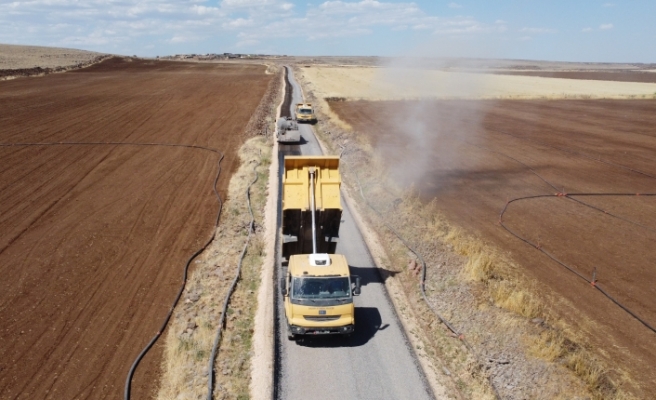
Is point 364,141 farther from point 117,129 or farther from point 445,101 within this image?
point 445,101

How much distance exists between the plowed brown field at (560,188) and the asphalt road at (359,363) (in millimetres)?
5925

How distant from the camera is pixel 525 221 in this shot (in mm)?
24422

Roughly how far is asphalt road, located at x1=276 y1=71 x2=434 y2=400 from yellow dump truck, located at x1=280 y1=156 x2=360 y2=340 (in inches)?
25.2

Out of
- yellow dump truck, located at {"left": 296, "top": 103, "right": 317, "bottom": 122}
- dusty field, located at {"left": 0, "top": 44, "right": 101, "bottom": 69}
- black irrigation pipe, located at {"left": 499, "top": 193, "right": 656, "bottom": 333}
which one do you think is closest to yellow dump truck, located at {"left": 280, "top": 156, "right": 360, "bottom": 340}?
black irrigation pipe, located at {"left": 499, "top": 193, "right": 656, "bottom": 333}

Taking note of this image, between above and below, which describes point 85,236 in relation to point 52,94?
below

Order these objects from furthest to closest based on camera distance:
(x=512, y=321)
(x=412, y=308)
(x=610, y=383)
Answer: (x=412, y=308) < (x=512, y=321) < (x=610, y=383)

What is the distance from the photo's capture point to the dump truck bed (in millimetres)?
16797

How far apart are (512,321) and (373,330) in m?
4.27

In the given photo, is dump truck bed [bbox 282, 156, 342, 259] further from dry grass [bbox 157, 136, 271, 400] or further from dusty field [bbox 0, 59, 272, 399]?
dusty field [bbox 0, 59, 272, 399]

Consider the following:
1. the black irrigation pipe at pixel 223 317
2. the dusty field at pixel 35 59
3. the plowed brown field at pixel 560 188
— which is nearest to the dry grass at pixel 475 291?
the plowed brown field at pixel 560 188

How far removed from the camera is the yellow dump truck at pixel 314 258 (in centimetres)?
1378

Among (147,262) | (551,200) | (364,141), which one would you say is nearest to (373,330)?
(147,262)

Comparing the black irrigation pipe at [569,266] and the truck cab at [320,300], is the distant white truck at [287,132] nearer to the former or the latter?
the black irrigation pipe at [569,266]

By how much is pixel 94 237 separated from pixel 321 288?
12.7 metres
